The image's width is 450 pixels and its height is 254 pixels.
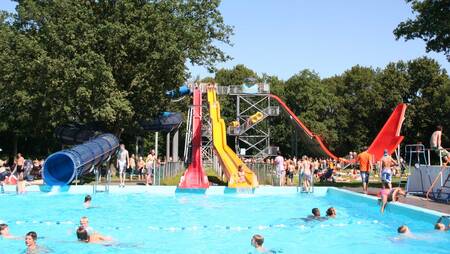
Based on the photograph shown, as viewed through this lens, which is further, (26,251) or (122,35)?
(122,35)

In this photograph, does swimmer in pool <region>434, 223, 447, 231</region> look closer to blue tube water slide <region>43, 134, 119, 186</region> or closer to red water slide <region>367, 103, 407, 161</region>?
blue tube water slide <region>43, 134, 119, 186</region>

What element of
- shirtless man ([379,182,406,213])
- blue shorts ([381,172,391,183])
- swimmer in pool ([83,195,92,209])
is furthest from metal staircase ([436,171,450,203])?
swimmer in pool ([83,195,92,209])

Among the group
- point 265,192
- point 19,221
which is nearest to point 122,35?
point 265,192

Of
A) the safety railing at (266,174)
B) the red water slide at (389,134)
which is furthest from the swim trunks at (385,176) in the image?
the red water slide at (389,134)

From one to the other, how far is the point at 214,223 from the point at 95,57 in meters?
13.2

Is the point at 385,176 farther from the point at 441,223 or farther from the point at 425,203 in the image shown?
the point at 441,223

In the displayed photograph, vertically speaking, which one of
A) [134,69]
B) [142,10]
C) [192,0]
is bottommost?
[134,69]

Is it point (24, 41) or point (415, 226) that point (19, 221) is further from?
point (24, 41)

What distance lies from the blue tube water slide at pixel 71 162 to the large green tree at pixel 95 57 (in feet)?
7.36

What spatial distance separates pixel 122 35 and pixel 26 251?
55.3 ft

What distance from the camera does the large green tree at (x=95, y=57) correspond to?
24141 millimetres

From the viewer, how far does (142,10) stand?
1009 inches

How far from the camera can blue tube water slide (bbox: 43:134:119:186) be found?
20.2 meters

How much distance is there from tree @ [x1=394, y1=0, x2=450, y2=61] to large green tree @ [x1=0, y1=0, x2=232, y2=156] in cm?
1088
